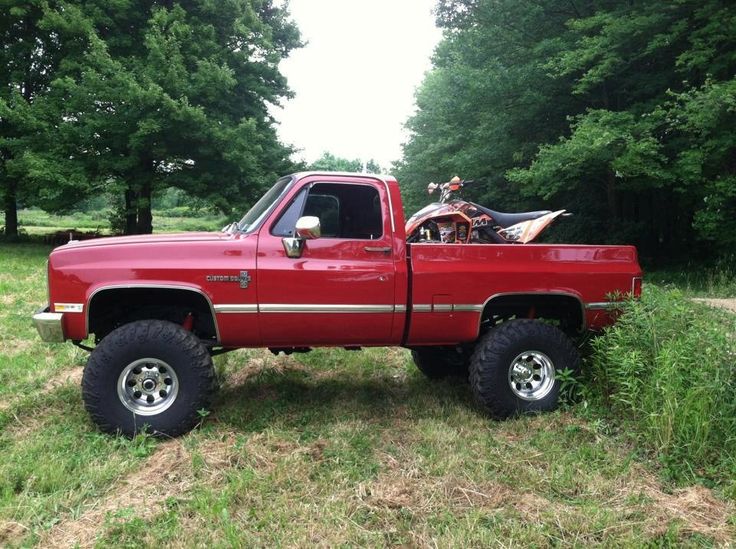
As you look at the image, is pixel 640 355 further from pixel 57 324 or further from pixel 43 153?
pixel 43 153

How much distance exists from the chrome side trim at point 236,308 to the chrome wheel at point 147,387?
1.80ft

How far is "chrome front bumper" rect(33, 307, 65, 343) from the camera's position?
3.66m

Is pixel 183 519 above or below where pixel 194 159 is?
below

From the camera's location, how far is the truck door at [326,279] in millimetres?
3943

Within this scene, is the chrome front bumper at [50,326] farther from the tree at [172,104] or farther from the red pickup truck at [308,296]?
the tree at [172,104]

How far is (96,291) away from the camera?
3703 mm

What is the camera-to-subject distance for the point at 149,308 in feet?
14.1

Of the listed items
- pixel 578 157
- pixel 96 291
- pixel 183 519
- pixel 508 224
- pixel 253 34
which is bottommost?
pixel 183 519

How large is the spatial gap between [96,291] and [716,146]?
11.7 m

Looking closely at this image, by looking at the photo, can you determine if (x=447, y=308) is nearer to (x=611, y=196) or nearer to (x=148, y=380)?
(x=148, y=380)

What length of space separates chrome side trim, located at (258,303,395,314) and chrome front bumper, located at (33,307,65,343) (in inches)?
54.6

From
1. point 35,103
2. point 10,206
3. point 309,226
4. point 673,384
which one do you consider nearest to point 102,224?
point 10,206

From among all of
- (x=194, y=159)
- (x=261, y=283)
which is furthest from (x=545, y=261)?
(x=194, y=159)

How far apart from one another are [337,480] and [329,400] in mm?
1503
